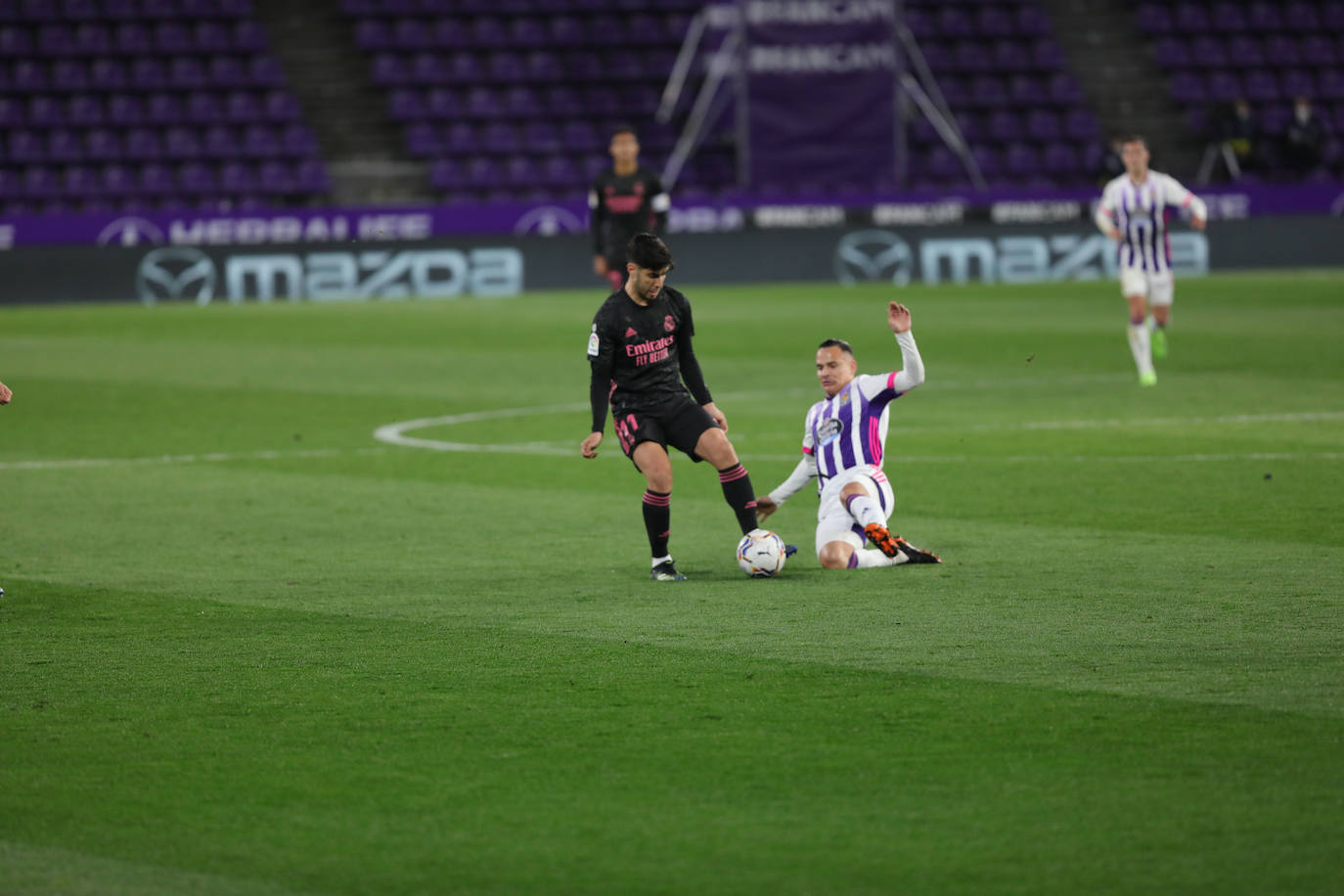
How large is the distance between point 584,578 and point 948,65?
29.1 metres

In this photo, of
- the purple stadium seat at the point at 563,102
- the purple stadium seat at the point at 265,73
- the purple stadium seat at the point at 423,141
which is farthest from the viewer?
the purple stadium seat at the point at 563,102

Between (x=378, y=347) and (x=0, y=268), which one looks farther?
(x=0, y=268)

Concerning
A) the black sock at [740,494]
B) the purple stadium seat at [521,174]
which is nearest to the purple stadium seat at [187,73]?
the purple stadium seat at [521,174]

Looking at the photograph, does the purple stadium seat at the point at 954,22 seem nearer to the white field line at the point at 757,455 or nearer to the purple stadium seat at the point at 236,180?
the purple stadium seat at the point at 236,180

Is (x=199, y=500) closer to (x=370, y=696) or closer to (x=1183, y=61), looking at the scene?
(x=370, y=696)

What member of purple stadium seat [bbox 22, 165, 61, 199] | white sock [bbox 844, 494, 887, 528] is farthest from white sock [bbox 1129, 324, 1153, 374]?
purple stadium seat [bbox 22, 165, 61, 199]

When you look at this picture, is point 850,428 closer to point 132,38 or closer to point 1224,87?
point 132,38

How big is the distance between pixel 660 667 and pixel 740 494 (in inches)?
88.9

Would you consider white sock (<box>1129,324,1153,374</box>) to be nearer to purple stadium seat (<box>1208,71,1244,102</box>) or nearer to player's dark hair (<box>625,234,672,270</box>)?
player's dark hair (<box>625,234,672,270</box>)

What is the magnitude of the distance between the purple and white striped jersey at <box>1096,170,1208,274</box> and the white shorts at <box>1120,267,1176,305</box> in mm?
44

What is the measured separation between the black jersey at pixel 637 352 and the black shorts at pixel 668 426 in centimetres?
4

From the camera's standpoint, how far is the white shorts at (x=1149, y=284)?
17500 mm

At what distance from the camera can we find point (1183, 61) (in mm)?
36594

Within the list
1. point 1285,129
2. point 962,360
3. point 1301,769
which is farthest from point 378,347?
point 1285,129
